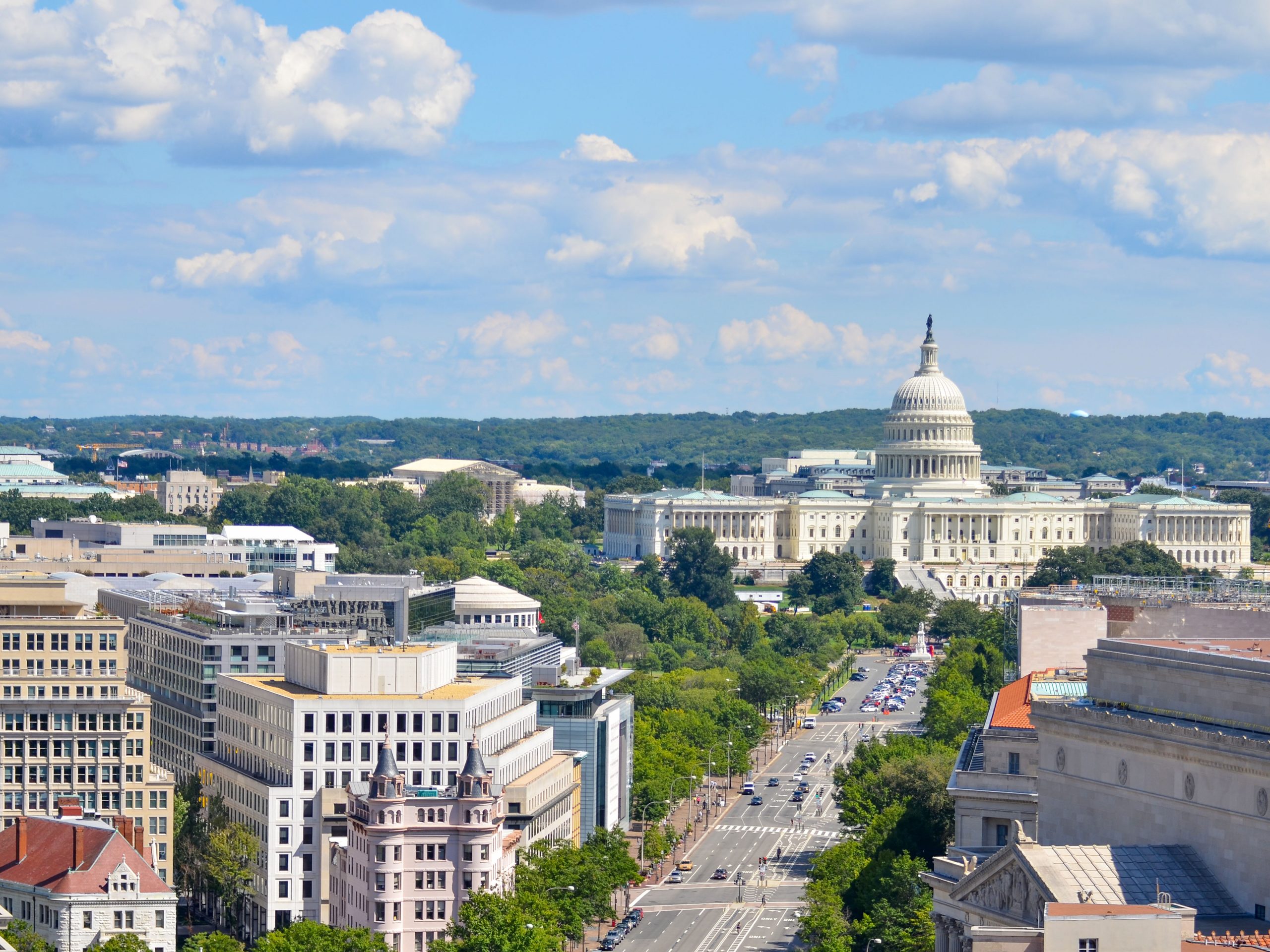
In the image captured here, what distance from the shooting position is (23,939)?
9088 cm

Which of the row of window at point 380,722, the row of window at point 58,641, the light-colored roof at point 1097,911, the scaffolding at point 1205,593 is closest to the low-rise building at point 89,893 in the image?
the row of window at point 380,722

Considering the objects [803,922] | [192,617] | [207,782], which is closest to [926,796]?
[803,922]

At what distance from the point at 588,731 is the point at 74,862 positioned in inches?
1667

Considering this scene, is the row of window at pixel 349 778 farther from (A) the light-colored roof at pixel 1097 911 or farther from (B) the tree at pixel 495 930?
(A) the light-colored roof at pixel 1097 911

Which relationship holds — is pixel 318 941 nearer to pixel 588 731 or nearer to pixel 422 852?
pixel 422 852

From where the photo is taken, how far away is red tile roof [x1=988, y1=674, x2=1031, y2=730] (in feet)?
282

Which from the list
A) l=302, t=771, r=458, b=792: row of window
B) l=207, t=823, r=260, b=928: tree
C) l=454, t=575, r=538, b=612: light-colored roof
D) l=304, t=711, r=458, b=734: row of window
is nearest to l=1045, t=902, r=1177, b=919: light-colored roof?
l=302, t=771, r=458, b=792: row of window

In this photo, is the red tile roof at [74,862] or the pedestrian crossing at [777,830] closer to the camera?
the red tile roof at [74,862]

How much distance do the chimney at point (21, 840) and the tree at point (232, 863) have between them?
1211 cm

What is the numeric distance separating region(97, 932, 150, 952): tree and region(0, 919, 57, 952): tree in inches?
79.2

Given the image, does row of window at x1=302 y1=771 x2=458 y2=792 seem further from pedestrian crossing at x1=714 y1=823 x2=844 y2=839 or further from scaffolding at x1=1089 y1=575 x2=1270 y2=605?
pedestrian crossing at x1=714 y1=823 x2=844 y2=839

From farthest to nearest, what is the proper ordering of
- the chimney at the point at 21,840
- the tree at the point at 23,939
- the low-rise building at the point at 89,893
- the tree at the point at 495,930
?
the chimney at the point at 21,840
the low-rise building at the point at 89,893
the tree at the point at 495,930
the tree at the point at 23,939

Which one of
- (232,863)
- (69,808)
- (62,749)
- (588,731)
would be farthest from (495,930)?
(588,731)

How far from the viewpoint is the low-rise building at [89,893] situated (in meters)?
97.4
